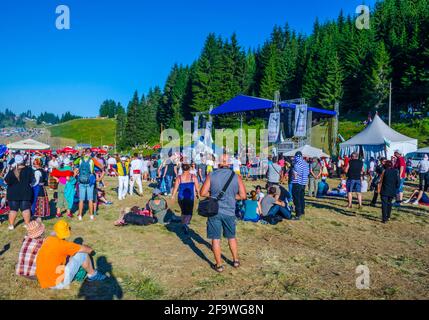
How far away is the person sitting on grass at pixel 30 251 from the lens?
455 cm

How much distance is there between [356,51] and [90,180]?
59.0 meters

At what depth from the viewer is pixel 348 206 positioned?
10766mm

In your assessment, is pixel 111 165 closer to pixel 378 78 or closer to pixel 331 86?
pixel 331 86

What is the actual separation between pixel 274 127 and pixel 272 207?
1505 cm

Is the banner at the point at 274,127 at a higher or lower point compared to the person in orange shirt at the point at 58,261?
higher

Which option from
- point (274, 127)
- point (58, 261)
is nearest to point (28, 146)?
point (274, 127)

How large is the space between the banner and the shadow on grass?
15713 millimetres

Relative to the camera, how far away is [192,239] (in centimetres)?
723

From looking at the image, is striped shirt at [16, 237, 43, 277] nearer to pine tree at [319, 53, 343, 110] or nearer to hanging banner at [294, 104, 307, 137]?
hanging banner at [294, 104, 307, 137]

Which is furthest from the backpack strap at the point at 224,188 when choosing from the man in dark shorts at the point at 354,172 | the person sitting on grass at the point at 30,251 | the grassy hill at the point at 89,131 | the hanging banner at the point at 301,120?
the grassy hill at the point at 89,131

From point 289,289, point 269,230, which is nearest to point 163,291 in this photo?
point 289,289

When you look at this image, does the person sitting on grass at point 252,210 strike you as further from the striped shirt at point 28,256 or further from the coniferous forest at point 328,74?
the coniferous forest at point 328,74

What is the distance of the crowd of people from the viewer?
4.55m

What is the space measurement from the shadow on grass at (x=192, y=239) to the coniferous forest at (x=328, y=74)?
45033 millimetres
